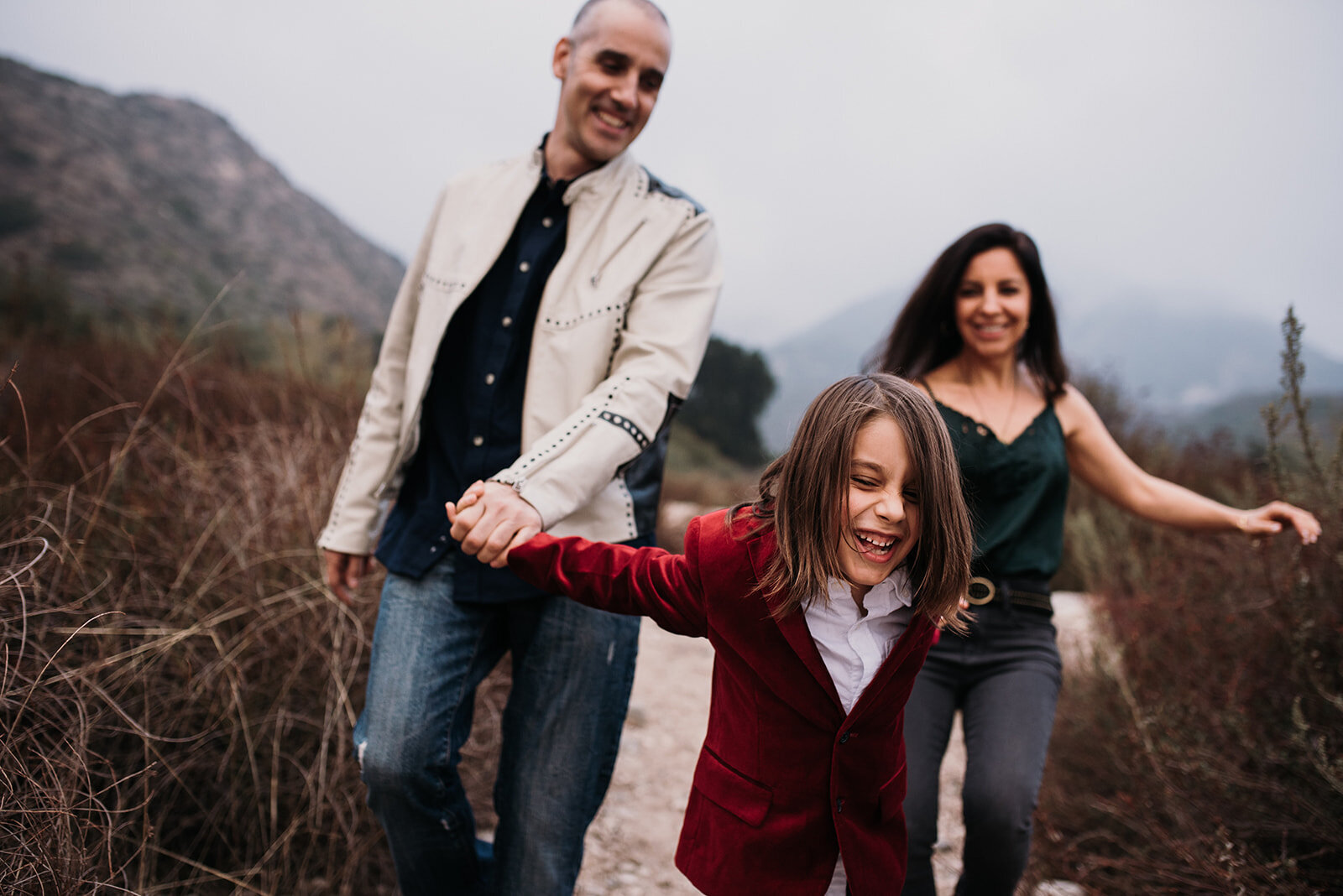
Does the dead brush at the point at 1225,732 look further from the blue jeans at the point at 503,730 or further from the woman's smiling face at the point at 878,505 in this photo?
the blue jeans at the point at 503,730

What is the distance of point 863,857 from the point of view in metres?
1.37

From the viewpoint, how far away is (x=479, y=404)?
1806mm

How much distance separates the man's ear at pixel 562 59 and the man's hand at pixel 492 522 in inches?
46.8

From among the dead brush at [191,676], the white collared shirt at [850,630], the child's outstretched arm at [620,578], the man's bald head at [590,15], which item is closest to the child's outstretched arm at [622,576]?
the child's outstretched arm at [620,578]

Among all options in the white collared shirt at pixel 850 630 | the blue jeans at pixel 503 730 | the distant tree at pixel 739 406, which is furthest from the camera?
the distant tree at pixel 739 406

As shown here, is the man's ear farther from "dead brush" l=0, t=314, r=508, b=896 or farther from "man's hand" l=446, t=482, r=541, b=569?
"dead brush" l=0, t=314, r=508, b=896

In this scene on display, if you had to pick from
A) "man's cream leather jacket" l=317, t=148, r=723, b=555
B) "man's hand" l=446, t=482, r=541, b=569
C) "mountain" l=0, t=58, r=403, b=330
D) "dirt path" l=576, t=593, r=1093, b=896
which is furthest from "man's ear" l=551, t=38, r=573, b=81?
"mountain" l=0, t=58, r=403, b=330

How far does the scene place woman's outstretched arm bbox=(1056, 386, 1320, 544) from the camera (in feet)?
7.20

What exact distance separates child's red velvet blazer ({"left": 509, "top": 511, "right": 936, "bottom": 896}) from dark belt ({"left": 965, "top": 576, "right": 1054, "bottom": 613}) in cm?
79

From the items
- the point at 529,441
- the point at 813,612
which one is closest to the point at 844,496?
the point at 813,612

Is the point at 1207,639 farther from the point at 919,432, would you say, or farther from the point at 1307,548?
the point at 919,432

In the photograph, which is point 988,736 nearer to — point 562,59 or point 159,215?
point 562,59

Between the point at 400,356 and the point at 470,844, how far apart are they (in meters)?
1.25

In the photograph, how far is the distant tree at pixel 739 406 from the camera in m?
13.4
